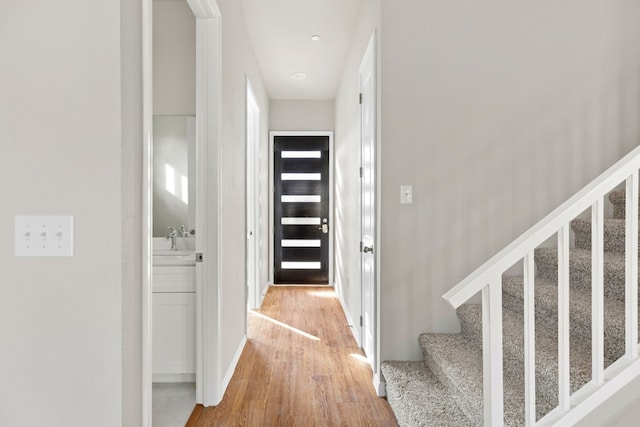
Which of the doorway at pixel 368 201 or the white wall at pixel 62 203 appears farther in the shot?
the doorway at pixel 368 201

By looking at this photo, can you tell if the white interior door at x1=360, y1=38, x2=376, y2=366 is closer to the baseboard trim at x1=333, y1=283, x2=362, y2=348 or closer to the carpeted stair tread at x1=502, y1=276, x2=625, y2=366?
the baseboard trim at x1=333, y1=283, x2=362, y2=348

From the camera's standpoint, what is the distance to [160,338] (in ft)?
8.38

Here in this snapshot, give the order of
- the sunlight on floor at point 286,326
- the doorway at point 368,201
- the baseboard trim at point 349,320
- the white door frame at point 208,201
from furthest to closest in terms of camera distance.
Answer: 1. the sunlight on floor at point 286,326
2. the baseboard trim at point 349,320
3. the doorway at point 368,201
4. the white door frame at point 208,201

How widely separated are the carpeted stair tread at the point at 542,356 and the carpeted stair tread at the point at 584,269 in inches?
12.8

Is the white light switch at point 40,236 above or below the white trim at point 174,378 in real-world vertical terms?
above

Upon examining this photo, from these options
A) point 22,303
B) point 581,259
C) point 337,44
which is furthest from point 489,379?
point 337,44

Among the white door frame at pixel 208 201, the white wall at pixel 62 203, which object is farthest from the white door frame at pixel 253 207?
the white wall at pixel 62 203

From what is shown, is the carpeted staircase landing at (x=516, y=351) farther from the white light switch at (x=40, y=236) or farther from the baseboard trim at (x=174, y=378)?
the white light switch at (x=40, y=236)

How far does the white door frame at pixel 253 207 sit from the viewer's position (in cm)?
465

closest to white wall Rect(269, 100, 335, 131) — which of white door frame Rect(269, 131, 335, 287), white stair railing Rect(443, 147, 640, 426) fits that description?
white door frame Rect(269, 131, 335, 287)

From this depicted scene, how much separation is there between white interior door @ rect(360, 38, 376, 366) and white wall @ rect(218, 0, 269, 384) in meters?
0.99

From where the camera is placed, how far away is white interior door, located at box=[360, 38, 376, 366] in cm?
→ 275

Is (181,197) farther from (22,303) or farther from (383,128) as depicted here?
(22,303)

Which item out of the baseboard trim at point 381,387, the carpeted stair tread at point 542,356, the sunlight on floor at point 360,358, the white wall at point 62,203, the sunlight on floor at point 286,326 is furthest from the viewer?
the sunlight on floor at point 286,326
